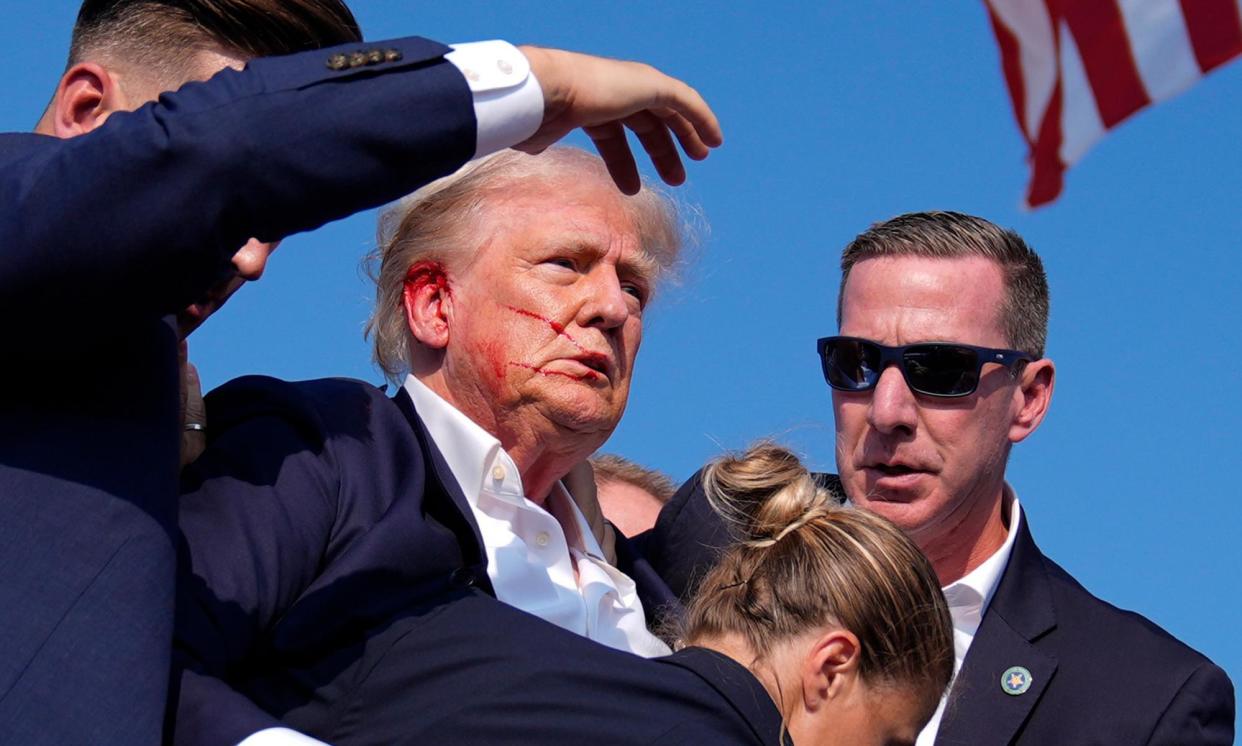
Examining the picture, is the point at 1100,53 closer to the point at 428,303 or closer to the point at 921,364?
the point at 428,303

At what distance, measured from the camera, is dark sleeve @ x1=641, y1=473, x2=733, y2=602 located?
4.25m

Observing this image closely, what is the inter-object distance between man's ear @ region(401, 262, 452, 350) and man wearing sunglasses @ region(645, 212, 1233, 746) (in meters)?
0.87

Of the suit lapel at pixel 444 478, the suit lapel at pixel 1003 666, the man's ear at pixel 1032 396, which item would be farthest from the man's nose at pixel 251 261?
the man's ear at pixel 1032 396

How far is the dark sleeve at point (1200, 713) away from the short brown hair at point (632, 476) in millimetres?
2093

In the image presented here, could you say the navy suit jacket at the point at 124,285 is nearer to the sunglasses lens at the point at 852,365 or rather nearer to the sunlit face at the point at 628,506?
the sunglasses lens at the point at 852,365

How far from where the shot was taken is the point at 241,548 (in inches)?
112

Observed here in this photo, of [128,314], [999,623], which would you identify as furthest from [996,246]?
[128,314]

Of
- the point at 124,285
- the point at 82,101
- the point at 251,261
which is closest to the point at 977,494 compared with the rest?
the point at 251,261

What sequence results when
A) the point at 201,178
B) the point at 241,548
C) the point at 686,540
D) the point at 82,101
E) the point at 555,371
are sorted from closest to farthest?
the point at 201,178 → the point at 241,548 → the point at 82,101 → the point at 555,371 → the point at 686,540

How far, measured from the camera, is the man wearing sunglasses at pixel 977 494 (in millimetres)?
4418

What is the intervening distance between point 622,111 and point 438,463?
1.04 meters

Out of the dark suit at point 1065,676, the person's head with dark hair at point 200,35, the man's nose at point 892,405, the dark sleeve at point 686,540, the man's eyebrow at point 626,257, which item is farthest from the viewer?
the man's nose at point 892,405

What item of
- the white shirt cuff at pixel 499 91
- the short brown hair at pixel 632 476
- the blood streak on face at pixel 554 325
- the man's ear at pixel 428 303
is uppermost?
the white shirt cuff at pixel 499 91

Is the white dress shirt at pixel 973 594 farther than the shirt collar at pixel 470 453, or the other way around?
the white dress shirt at pixel 973 594
